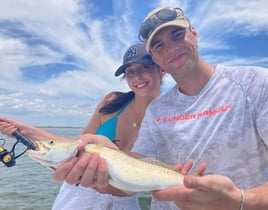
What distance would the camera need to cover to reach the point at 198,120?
10.1ft

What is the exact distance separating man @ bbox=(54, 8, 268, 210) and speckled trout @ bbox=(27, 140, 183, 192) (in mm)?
103

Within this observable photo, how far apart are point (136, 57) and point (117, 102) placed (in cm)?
80

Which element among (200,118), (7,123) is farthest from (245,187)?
(7,123)

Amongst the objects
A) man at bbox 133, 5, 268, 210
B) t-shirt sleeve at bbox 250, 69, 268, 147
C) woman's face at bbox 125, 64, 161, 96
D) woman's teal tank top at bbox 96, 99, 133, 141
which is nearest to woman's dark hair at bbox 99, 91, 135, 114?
woman's teal tank top at bbox 96, 99, 133, 141

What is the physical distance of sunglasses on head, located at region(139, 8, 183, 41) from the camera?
11.0 feet

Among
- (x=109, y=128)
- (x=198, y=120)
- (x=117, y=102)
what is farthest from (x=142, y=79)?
(x=198, y=120)

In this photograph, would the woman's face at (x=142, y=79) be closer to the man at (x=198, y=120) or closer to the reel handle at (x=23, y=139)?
the man at (x=198, y=120)

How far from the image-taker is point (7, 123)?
16.2 ft

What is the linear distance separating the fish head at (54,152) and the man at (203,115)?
2.54 ft

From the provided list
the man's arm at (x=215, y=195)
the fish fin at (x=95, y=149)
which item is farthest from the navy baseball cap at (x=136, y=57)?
the man's arm at (x=215, y=195)

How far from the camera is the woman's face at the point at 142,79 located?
4590mm

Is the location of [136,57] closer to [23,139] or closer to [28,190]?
[23,139]

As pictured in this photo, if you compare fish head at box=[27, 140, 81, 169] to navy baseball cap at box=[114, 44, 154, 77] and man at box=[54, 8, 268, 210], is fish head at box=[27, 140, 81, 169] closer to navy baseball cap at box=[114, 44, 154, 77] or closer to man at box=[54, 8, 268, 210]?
man at box=[54, 8, 268, 210]

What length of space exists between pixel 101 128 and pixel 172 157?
1732 mm
